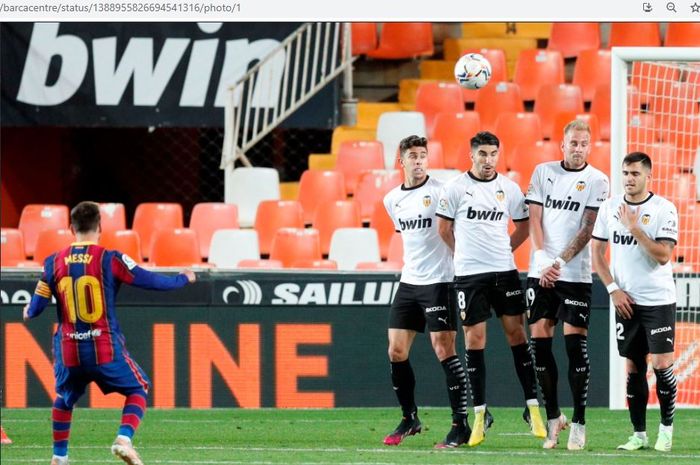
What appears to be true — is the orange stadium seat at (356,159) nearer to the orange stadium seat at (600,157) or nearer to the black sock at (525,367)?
the orange stadium seat at (600,157)

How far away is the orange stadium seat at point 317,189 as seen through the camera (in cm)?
1403

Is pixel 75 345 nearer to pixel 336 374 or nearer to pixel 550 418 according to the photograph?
pixel 550 418

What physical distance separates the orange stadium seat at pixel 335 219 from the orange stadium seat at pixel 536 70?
283 cm

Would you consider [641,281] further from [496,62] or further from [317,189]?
[496,62]

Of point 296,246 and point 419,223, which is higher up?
point 419,223

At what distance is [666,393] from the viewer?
28.8 ft

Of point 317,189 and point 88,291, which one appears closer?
point 88,291

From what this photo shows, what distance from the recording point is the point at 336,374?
11414mm

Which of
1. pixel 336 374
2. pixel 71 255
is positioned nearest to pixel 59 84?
pixel 336 374

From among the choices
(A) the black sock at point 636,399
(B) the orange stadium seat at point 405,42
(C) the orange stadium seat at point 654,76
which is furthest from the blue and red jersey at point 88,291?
(B) the orange stadium seat at point 405,42

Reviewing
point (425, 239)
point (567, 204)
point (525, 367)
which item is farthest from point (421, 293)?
point (567, 204)

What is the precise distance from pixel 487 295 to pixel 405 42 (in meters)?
7.30

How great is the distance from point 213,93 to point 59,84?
1481 mm
